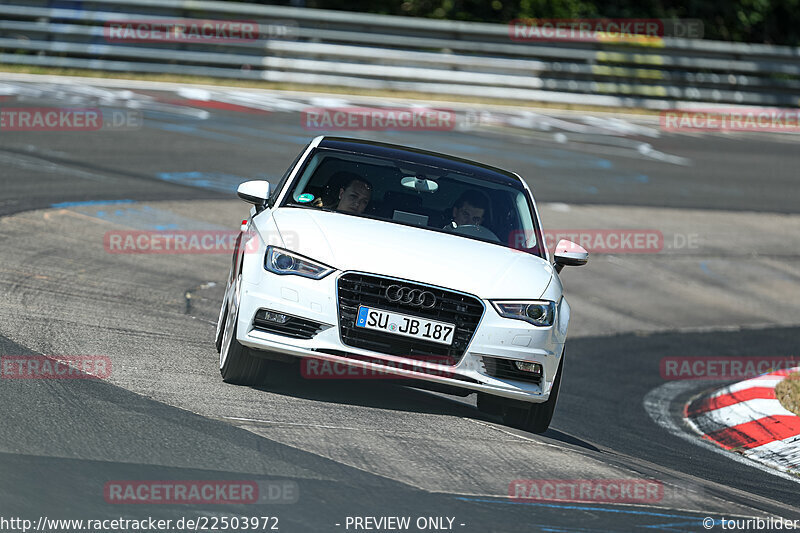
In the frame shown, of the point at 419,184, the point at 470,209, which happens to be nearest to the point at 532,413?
the point at 470,209

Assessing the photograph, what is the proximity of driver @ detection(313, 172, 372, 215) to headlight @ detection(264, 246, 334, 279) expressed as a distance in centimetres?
82

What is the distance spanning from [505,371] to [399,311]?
0.76m

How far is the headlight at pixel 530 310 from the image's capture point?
6.98 m

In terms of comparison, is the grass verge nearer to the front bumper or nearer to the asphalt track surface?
the asphalt track surface

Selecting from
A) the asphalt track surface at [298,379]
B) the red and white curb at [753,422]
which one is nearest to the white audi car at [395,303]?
the asphalt track surface at [298,379]

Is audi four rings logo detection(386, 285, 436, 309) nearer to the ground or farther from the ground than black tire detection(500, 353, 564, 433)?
farther from the ground

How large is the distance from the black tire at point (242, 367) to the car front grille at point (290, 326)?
22 cm

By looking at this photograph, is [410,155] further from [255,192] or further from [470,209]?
[255,192]

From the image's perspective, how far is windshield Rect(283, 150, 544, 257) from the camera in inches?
309

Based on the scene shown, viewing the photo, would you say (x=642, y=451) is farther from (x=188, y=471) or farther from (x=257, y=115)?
A: (x=257, y=115)

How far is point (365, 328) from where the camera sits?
6.80 metres

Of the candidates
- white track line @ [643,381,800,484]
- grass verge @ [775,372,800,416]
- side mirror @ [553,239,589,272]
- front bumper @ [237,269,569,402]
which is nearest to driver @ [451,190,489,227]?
side mirror @ [553,239,589,272]

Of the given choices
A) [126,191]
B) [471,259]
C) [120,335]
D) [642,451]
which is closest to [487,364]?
[471,259]

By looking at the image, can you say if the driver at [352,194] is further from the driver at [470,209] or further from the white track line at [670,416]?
the white track line at [670,416]
